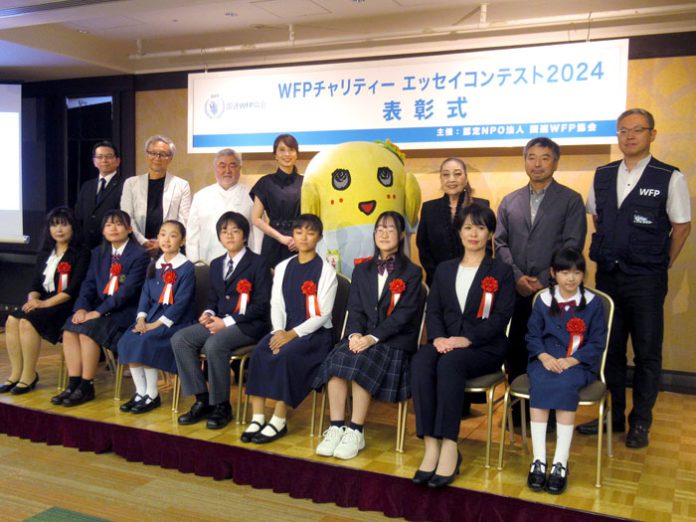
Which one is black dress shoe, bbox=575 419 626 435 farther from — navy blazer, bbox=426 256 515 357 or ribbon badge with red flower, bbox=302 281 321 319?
ribbon badge with red flower, bbox=302 281 321 319

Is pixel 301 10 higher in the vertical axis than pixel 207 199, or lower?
higher

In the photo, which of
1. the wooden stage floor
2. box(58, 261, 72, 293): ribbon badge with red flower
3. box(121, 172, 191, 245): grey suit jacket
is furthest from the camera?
box(121, 172, 191, 245): grey suit jacket

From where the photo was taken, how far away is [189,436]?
3240 millimetres

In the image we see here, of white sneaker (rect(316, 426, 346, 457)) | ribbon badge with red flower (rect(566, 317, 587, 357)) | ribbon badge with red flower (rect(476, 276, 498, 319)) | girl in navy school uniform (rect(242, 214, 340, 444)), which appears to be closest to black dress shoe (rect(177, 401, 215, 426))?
girl in navy school uniform (rect(242, 214, 340, 444))

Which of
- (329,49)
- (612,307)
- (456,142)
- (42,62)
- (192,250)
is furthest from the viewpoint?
(42,62)

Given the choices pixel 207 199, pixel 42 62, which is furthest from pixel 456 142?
pixel 42 62

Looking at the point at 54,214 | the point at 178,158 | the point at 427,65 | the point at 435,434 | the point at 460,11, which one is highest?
the point at 460,11

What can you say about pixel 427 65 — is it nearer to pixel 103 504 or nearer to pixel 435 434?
pixel 435 434

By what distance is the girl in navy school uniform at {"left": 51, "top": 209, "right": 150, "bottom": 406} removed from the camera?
384 centimetres

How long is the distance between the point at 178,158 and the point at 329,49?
1.71 metres

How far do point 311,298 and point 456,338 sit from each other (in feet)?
2.59

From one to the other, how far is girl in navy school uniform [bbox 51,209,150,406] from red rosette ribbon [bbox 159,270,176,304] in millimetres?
288

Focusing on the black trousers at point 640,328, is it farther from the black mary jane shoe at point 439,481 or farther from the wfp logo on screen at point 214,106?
the wfp logo on screen at point 214,106

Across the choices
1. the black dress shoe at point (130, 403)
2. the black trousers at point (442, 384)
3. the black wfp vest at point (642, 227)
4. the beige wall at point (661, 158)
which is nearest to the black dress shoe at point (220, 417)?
the black dress shoe at point (130, 403)
